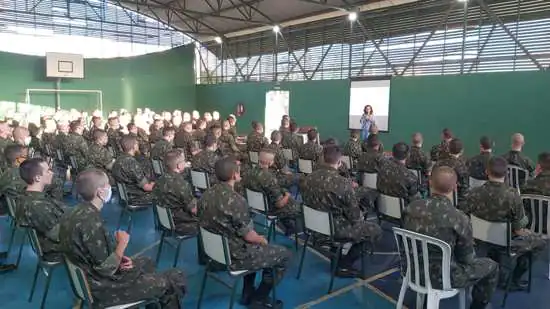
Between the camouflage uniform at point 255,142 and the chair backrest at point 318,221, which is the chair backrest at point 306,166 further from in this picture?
the chair backrest at point 318,221

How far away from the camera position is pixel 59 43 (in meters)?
16.2

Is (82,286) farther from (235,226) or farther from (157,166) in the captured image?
(157,166)

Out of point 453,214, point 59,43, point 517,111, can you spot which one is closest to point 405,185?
point 453,214

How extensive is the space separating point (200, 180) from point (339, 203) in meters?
2.57

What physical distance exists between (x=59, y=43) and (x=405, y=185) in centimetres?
1558

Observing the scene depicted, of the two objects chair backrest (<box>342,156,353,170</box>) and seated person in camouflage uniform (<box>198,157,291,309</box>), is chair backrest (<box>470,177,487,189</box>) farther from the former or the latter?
seated person in camouflage uniform (<box>198,157,291,309</box>)

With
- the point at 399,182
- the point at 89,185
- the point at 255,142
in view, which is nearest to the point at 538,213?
the point at 399,182

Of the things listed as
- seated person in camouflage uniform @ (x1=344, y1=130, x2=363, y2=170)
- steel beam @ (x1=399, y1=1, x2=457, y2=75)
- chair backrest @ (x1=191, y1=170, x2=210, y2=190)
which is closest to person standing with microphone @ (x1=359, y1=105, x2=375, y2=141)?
steel beam @ (x1=399, y1=1, x2=457, y2=75)

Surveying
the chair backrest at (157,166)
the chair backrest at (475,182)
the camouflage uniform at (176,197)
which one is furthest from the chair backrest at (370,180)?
the chair backrest at (157,166)

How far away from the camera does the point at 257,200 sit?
480cm

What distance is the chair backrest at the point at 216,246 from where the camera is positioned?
3093 millimetres

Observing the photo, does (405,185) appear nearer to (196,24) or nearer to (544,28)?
(544,28)

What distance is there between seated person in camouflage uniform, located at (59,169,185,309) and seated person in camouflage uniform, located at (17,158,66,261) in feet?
3.01

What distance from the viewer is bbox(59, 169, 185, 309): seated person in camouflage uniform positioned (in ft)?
8.28
